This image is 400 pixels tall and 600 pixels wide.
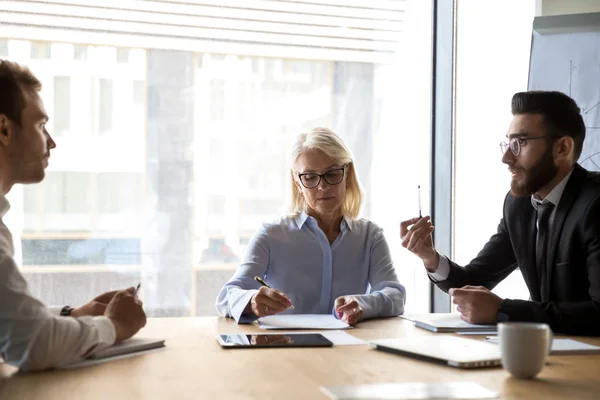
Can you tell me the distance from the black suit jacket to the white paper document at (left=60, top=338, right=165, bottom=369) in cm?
101

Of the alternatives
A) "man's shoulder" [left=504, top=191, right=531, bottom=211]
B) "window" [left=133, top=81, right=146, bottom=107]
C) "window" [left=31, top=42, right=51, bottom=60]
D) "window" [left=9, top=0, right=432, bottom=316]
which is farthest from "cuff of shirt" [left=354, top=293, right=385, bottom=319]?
"window" [left=31, top=42, right=51, bottom=60]

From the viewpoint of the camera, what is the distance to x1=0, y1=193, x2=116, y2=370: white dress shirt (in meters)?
1.43

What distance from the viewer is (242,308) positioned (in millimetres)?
2158

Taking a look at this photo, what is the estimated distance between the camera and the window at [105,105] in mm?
3912

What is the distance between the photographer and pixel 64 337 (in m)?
1.46

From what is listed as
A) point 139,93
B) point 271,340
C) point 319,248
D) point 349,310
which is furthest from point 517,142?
point 139,93

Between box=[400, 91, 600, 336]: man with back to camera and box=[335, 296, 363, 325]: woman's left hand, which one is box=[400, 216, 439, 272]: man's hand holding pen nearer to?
box=[400, 91, 600, 336]: man with back to camera

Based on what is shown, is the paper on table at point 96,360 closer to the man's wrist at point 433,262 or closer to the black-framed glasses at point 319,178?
the black-framed glasses at point 319,178

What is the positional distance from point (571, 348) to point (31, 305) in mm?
1244

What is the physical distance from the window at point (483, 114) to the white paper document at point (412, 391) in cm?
296

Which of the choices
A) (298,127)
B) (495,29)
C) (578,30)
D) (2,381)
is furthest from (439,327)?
(495,29)

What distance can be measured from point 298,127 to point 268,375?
9.66ft

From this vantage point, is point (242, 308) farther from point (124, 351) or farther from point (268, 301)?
point (124, 351)

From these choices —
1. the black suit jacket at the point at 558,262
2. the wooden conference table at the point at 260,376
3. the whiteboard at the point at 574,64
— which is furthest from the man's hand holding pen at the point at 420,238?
the whiteboard at the point at 574,64
